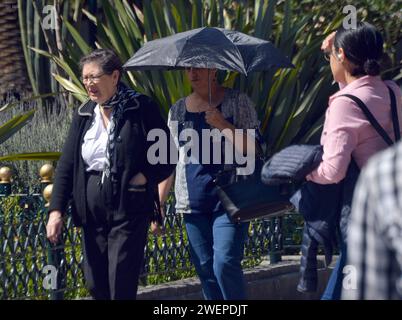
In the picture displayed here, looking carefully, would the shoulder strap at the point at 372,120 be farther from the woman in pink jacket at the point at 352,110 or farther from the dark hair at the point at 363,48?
the dark hair at the point at 363,48

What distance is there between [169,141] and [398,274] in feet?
13.0

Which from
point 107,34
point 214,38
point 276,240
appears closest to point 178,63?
point 214,38

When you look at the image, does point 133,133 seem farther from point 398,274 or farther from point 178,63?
point 398,274

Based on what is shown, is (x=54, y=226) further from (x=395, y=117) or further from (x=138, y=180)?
(x=395, y=117)

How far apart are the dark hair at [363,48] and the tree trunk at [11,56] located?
9199mm

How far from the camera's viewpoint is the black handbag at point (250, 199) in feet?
17.9

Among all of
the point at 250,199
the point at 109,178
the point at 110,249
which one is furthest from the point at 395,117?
→ the point at 110,249

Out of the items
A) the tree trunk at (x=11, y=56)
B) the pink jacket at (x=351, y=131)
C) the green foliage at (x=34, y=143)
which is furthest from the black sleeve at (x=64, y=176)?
the tree trunk at (x=11, y=56)

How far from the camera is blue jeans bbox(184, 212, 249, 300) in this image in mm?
5566

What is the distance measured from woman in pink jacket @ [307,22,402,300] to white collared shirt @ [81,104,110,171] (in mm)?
1102

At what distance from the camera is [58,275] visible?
21.9 ft

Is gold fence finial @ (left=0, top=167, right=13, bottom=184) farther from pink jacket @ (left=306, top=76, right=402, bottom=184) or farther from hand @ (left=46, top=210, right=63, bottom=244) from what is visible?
pink jacket @ (left=306, top=76, right=402, bottom=184)

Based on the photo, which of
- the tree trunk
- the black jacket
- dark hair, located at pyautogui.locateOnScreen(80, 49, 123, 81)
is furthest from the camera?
the tree trunk

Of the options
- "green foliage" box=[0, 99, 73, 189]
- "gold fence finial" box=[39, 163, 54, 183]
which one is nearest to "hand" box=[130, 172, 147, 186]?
"gold fence finial" box=[39, 163, 54, 183]
